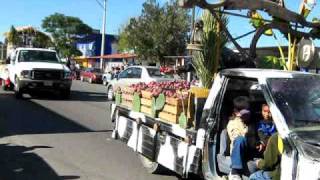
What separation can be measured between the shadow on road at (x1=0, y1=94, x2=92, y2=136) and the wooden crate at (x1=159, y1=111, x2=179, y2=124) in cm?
566

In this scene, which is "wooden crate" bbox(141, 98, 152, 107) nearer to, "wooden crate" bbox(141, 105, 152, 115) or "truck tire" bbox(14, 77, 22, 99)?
"wooden crate" bbox(141, 105, 152, 115)

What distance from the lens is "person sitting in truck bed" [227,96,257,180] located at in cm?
602

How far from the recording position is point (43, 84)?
21812mm

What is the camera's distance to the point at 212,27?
25.3 feet

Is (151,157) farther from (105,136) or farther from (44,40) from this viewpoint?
(44,40)

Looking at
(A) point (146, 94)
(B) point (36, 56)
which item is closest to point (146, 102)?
(A) point (146, 94)

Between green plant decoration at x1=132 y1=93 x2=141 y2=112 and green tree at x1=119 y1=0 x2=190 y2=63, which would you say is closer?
green plant decoration at x1=132 y1=93 x2=141 y2=112

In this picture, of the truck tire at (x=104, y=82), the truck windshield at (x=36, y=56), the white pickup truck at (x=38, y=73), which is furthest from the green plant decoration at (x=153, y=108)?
the truck tire at (x=104, y=82)

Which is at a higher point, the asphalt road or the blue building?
the blue building

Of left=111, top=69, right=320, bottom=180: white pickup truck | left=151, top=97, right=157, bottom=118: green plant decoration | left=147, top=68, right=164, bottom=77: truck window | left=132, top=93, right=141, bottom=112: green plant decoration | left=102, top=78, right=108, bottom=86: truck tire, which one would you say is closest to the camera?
left=111, top=69, right=320, bottom=180: white pickup truck

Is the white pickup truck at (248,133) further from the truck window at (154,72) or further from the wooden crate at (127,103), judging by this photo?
the truck window at (154,72)

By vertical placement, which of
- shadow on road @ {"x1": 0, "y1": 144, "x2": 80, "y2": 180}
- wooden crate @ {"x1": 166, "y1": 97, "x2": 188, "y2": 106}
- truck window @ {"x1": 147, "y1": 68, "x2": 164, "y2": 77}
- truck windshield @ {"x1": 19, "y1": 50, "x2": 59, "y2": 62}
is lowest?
shadow on road @ {"x1": 0, "y1": 144, "x2": 80, "y2": 180}

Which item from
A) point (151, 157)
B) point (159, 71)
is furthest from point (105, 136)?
point (159, 71)

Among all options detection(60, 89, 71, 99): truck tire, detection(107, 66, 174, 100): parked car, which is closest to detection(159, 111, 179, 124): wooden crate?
detection(107, 66, 174, 100): parked car
